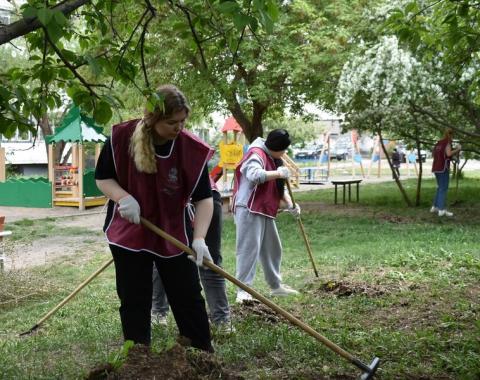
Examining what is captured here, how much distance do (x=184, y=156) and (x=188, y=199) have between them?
10.1 inches

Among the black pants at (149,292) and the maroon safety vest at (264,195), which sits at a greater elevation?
the maroon safety vest at (264,195)

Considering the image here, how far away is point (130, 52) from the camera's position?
4574 mm

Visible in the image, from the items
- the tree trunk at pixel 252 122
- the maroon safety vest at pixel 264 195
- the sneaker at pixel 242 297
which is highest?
the tree trunk at pixel 252 122

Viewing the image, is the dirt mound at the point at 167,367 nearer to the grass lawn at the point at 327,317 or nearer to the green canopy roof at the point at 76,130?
the grass lawn at the point at 327,317

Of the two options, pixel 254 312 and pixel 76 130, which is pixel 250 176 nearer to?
pixel 254 312

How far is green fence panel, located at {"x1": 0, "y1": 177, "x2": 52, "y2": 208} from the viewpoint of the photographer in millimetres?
18422

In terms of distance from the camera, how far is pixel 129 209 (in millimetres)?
3461

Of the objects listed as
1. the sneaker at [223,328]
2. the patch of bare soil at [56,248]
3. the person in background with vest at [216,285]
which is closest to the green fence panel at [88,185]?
the patch of bare soil at [56,248]

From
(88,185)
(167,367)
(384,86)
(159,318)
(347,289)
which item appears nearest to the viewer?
(167,367)

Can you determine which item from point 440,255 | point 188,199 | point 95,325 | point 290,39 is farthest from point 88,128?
point 188,199

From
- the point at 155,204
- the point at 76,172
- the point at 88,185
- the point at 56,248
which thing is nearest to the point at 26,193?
the point at 76,172

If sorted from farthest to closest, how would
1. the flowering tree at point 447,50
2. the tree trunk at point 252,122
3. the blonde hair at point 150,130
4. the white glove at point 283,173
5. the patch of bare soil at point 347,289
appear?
the tree trunk at point 252,122 → the patch of bare soil at point 347,289 → the white glove at point 283,173 → the flowering tree at point 447,50 → the blonde hair at point 150,130

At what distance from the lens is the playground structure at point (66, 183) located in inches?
699

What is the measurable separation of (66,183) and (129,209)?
15.5 m
